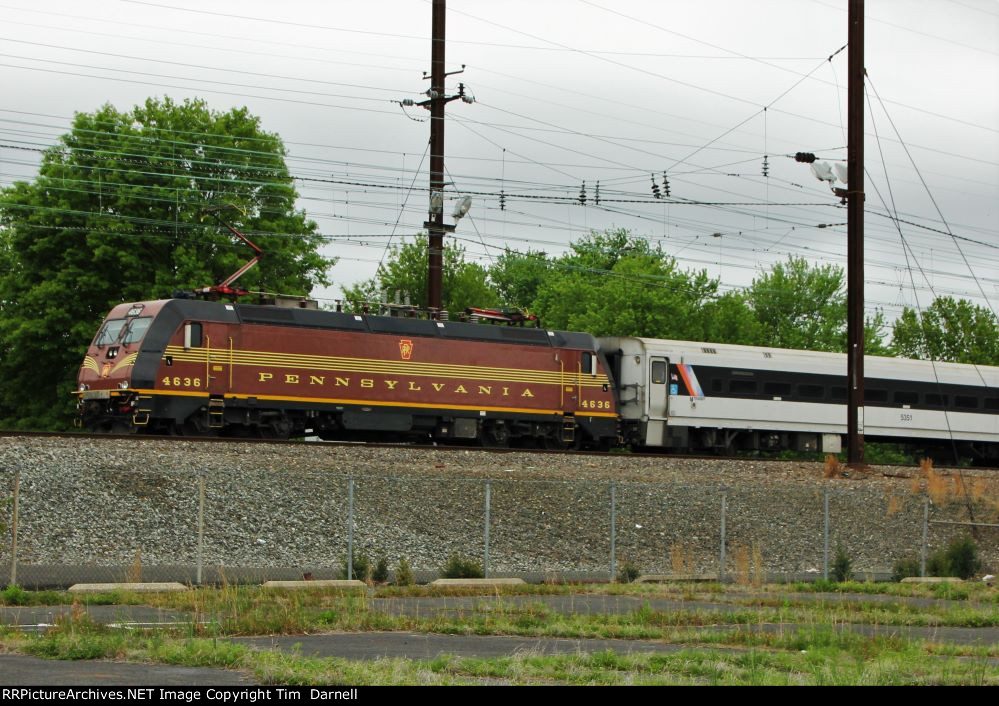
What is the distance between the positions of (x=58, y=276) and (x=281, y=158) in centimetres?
1134

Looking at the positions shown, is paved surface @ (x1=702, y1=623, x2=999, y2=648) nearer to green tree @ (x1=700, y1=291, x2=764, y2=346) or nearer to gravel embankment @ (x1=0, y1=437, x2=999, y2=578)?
gravel embankment @ (x1=0, y1=437, x2=999, y2=578)

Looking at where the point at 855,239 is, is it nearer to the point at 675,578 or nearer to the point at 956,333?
the point at 675,578

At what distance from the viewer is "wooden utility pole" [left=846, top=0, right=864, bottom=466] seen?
3309cm

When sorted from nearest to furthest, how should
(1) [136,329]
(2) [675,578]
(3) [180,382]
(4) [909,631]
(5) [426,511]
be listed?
1. (4) [909,631]
2. (2) [675,578]
3. (5) [426,511]
4. (3) [180,382]
5. (1) [136,329]

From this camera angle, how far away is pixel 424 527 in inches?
936

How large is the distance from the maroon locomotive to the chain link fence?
6.26 metres

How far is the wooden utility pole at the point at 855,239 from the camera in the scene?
33.1m

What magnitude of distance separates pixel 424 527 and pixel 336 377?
365 inches

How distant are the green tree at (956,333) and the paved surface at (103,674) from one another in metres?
78.9

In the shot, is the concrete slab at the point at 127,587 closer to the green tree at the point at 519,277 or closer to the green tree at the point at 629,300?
the green tree at the point at 629,300

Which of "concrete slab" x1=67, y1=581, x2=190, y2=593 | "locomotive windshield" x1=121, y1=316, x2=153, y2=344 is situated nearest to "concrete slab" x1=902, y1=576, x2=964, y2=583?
"concrete slab" x1=67, y1=581, x2=190, y2=593

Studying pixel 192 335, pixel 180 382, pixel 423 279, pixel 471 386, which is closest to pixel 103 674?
pixel 180 382

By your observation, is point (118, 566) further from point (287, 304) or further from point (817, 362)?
point (817, 362)
